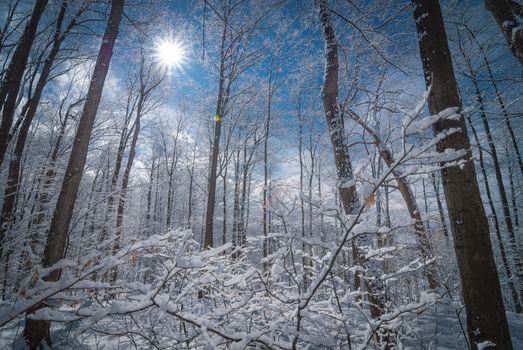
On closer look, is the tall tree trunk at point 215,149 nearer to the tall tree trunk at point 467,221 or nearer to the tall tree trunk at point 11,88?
the tall tree trunk at point 11,88

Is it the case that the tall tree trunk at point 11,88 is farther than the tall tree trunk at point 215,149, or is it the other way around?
the tall tree trunk at point 215,149

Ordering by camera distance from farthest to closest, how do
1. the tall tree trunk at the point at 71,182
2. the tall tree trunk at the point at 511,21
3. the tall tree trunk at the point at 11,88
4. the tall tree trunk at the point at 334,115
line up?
the tall tree trunk at the point at 334,115 → the tall tree trunk at the point at 11,88 → the tall tree trunk at the point at 71,182 → the tall tree trunk at the point at 511,21

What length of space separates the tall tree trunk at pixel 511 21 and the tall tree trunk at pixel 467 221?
873mm

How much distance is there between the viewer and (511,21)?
2.55m

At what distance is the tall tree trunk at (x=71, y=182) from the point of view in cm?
324

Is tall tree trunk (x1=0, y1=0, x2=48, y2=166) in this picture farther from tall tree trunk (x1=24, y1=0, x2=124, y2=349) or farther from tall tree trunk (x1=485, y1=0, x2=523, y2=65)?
tall tree trunk (x1=485, y1=0, x2=523, y2=65)

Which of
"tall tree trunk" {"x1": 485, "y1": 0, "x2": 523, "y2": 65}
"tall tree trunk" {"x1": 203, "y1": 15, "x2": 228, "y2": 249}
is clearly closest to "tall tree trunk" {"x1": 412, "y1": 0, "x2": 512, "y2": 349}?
"tall tree trunk" {"x1": 485, "y1": 0, "x2": 523, "y2": 65}

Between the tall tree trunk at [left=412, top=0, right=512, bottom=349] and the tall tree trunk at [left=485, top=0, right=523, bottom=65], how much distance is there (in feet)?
2.86

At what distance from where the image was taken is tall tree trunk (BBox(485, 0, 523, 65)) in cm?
252

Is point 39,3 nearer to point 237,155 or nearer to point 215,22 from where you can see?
point 215,22

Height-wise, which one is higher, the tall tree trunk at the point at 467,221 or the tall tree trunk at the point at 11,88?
the tall tree trunk at the point at 11,88

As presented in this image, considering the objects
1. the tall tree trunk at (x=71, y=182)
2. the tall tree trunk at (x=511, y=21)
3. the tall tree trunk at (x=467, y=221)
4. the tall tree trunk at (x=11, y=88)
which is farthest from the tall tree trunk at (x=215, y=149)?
the tall tree trunk at (x=511, y=21)

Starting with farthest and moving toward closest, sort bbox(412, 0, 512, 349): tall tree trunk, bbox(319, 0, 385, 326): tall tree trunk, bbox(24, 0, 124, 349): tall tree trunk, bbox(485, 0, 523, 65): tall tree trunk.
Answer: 1. bbox(319, 0, 385, 326): tall tree trunk
2. bbox(24, 0, 124, 349): tall tree trunk
3. bbox(485, 0, 523, 65): tall tree trunk
4. bbox(412, 0, 512, 349): tall tree trunk

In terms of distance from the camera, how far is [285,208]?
1.52 m
